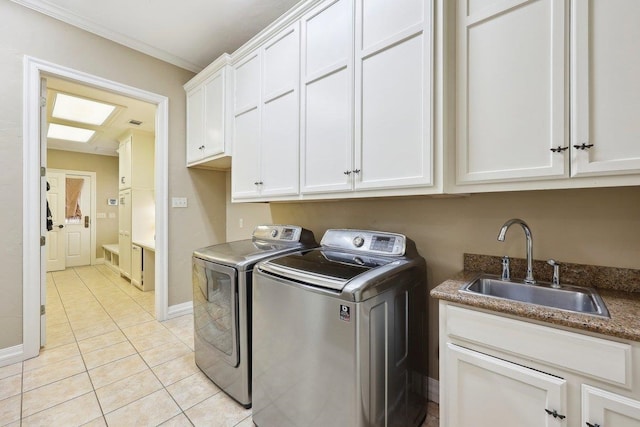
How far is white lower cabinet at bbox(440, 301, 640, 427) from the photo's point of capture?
0.84m

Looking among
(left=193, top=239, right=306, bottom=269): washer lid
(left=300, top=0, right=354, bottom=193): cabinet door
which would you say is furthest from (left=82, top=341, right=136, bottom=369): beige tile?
(left=300, top=0, right=354, bottom=193): cabinet door

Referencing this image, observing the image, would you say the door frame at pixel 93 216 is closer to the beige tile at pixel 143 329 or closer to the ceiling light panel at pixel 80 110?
the ceiling light panel at pixel 80 110

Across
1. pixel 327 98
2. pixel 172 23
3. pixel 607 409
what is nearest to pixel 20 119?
pixel 172 23

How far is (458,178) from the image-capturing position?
1.32 meters

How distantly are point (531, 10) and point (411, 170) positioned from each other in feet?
2.59

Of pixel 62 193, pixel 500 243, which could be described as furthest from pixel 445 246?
pixel 62 193

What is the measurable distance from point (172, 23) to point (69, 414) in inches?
118

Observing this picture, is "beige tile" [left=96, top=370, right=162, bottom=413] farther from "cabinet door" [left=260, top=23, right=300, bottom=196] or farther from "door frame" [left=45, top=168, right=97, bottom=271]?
"door frame" [left=45, top=168, right=97, bottom=271]

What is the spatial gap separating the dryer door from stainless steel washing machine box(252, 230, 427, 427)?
22 centimetres

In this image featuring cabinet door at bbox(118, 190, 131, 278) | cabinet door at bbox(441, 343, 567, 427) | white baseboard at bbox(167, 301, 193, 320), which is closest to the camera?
cabinet door at bbox(441, 343, 567, 427)

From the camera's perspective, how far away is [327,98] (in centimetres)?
176

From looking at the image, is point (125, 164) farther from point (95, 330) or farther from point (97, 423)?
point (97, 423)

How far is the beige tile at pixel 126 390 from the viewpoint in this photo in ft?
5.65

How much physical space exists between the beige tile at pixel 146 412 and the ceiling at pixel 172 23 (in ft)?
8.94
